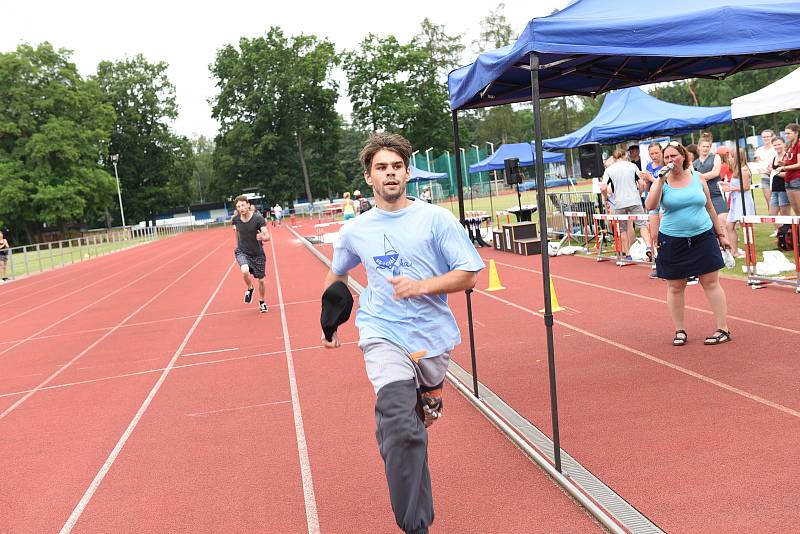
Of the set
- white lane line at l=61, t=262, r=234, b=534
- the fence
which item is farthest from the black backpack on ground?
the fence

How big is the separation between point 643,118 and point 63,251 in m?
26.4

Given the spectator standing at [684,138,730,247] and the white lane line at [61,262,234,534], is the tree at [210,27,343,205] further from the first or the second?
the white lane line at [61,262,234,534]

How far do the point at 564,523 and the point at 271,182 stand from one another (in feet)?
240

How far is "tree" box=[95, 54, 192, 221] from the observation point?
80.2 meters

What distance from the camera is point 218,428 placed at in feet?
21.2

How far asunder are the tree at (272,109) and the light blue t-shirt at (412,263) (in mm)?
71452

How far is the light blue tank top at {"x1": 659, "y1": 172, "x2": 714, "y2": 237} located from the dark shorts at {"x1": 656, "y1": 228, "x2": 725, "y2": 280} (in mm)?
61

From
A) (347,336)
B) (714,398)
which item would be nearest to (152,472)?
(714,398)

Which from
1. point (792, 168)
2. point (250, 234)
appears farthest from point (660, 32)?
point (250, 234)

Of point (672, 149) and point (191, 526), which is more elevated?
point (672, 149)

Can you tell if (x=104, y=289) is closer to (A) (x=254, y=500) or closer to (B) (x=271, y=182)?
(A) (x=254, y=500)

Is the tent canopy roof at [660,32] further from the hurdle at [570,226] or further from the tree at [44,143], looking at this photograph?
the tree at [44,143]

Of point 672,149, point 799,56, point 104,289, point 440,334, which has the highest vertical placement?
point 799,56

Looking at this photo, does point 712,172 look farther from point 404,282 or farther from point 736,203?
point 404,282
